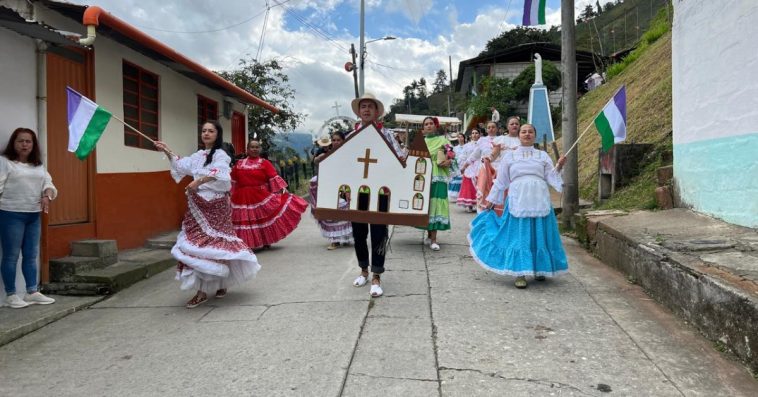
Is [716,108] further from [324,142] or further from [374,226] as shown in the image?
[324,142]

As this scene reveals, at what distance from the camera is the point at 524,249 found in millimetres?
4945

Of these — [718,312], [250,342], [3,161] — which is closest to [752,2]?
[718,312]

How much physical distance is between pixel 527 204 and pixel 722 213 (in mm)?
2027

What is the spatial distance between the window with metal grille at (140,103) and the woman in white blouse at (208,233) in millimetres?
3149

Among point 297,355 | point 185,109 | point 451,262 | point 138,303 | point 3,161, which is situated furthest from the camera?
point 185,109

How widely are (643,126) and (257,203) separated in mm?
7091

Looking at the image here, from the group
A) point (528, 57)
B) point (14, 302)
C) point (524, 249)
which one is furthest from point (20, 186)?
point (528, 57)

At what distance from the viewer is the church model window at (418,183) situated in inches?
180

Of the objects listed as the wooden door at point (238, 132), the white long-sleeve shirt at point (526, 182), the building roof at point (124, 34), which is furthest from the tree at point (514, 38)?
the white long-sleeve shirt at point (526, 182)

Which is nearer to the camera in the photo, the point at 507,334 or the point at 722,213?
the point at 507,334

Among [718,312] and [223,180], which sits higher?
[223,180]

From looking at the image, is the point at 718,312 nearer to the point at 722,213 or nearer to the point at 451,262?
the point at 722,213

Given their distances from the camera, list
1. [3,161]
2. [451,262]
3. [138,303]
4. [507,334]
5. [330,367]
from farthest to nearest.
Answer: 1. [451,262]
2. [138,303]
3. [3,161]
4. [507,334]
5. [330,367]

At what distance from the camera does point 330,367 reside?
3176 mm
